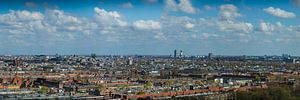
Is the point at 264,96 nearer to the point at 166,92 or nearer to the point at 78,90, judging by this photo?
the point at 166,92

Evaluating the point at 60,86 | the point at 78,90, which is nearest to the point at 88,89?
the point at 78,90

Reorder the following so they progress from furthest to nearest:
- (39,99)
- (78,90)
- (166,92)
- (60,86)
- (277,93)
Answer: (60,86) → (78,90) → (166,92) → (277,93) → (39,99)

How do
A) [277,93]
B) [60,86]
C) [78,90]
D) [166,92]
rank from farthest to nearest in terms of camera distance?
[60,86] → [78,90] → [166,92] → [277,93]

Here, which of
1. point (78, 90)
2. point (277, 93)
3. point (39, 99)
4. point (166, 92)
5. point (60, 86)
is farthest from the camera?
point (60, 86)

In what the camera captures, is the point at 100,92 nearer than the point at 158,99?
No

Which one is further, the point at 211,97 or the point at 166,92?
the point at 166,92

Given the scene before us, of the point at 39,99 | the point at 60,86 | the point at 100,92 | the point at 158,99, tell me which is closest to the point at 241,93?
the point at 158,99

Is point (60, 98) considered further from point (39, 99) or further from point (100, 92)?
point (100, 92)
